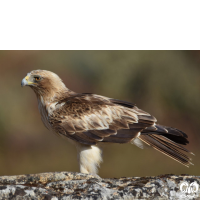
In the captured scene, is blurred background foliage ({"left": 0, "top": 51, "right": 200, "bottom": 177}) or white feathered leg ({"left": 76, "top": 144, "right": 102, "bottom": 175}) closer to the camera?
white feathered leg ({"left": 76, "top": 144, "right": 102, "bottom": 175})

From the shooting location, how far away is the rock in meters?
3.70

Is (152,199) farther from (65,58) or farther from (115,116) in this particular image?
(65,58)

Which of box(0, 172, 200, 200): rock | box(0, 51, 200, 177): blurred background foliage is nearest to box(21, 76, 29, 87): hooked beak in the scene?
box(0, 172, 200, 200): rock

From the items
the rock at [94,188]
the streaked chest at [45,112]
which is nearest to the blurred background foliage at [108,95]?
the streaked chest at [45,112]

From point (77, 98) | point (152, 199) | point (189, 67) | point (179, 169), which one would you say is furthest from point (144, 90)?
A: point (152, 199)

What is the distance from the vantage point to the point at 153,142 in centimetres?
643

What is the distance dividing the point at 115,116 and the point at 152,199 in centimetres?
294

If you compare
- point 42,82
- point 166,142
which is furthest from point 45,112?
point 166,142
